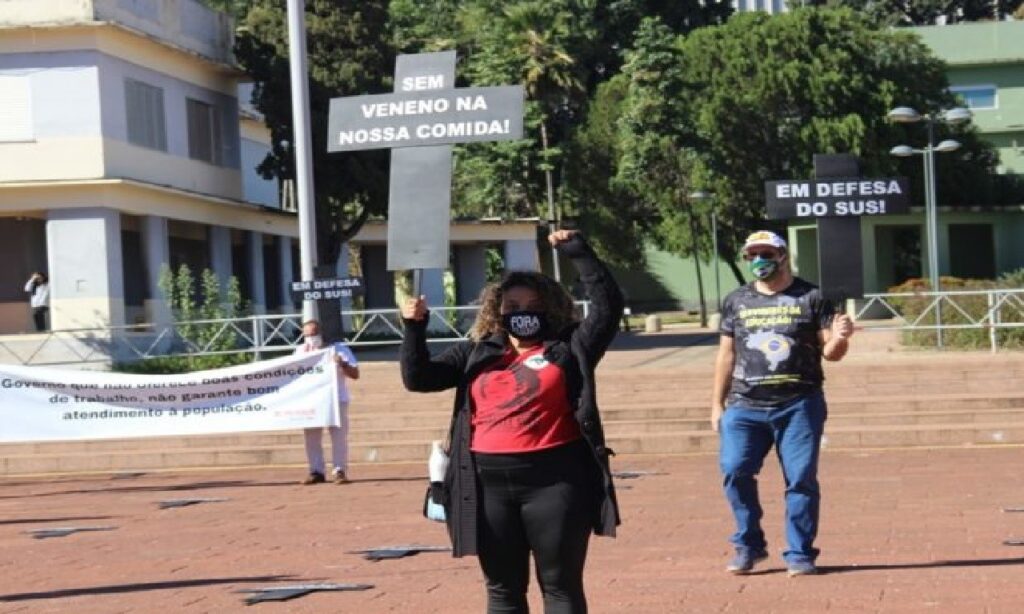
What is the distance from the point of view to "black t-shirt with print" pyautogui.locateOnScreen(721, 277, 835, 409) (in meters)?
9.23

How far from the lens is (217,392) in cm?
1903

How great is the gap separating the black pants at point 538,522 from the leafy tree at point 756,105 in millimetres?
48325

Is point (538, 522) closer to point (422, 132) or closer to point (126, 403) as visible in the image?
point (422, 132)

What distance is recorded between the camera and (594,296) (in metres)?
6.53

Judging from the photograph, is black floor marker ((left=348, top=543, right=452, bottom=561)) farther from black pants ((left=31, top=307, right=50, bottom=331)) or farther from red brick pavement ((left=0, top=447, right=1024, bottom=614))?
black pants ((left=31, top=307, right=50, bottom=331))

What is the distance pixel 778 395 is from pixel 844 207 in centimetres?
908

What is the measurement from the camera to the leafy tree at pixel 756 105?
5412cm

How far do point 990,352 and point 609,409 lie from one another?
807 centimetres

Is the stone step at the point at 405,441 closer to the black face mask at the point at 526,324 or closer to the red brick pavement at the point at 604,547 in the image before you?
the red brick pavement at the point at 604,547

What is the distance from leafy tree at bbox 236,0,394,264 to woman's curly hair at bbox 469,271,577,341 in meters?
31.8

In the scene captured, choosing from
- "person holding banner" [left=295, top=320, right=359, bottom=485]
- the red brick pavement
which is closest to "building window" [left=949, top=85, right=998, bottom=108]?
the red brick pavement

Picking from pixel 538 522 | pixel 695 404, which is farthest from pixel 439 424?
pixel 538 522

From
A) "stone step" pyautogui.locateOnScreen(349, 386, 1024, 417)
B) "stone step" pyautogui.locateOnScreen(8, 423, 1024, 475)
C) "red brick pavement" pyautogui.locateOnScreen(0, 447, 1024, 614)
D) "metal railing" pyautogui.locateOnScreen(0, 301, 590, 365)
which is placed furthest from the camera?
"metal railing" pyautogui.locateOnScreen(0, 301, 590, 365)

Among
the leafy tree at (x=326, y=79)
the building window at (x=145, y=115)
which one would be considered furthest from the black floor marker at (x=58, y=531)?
the leafy tree at (x=326, y=79)
